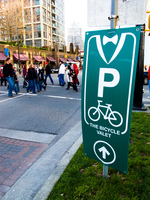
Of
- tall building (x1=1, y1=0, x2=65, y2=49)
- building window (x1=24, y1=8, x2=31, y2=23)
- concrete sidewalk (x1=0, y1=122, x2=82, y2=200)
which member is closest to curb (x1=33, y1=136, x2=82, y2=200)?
concrete sidewalk (x1=0, y1=122, x2=82, y2=200)

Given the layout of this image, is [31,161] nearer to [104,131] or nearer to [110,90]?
[104,131]

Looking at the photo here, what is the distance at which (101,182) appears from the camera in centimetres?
245

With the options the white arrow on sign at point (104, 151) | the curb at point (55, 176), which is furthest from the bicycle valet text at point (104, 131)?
the curb at point (55, 176)

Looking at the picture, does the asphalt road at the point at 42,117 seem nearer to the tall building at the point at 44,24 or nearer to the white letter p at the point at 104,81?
the white letter p at the point at 104,81

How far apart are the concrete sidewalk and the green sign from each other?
968mm

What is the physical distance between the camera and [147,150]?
3.25 metres

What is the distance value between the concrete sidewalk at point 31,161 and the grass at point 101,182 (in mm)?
186

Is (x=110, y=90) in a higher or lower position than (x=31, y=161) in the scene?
higher

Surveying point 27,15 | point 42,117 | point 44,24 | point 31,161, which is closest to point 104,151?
point 31,161

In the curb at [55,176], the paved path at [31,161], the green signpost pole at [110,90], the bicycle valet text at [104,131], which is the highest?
the green signpost pole at [110,90]

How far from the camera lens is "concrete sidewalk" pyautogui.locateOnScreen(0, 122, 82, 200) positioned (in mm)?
2504

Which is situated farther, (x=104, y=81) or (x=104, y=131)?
(x=104, y=131)

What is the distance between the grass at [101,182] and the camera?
2.25m

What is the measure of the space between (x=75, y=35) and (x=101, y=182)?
145 m
